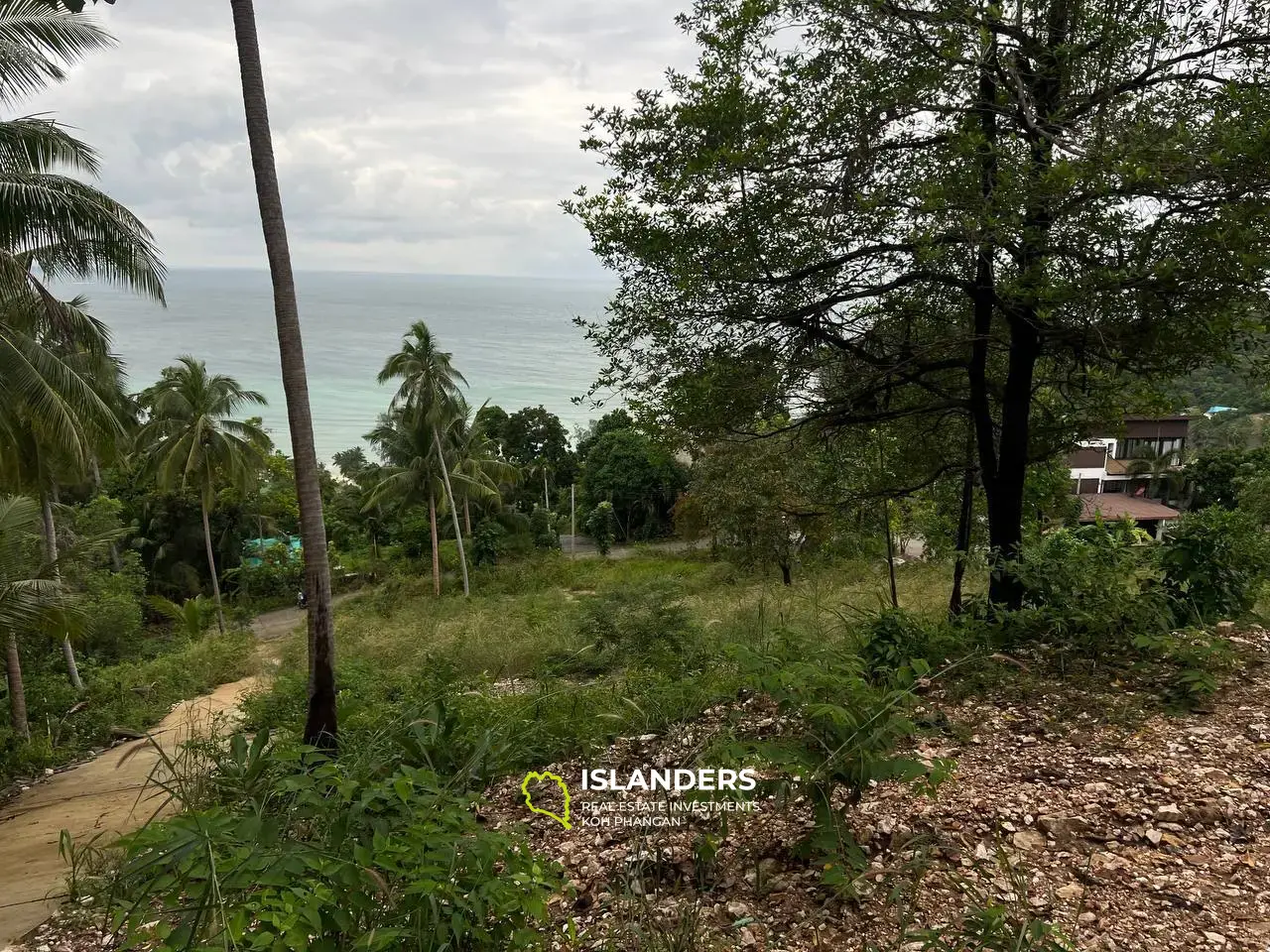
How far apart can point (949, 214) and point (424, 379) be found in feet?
65.0

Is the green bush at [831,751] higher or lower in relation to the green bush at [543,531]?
higher

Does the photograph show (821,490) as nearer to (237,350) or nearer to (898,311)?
(898,311)

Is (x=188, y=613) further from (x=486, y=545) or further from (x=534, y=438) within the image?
(x=534, y=438)

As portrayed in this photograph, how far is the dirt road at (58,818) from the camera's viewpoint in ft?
14.6

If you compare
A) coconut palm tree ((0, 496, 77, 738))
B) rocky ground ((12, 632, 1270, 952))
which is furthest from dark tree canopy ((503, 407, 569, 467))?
rocky ground ((12, 632, 1270, 952))

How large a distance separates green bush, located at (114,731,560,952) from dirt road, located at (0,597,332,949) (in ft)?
5.98

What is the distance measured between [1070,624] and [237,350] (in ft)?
518

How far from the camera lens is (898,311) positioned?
6.82m

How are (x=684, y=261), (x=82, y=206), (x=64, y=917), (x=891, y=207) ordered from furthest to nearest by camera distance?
1. (x=82, y=206)
2. (x=684, y=261)
3. (x=891, y=207)
4. (x=64, y=917)

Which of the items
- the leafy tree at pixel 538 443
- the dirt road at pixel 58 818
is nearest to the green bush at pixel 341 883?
the dirt road at pixel 58 818

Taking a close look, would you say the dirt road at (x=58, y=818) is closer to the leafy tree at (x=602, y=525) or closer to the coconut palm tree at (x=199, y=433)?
the coconut palm tree at (x=199, y=433)

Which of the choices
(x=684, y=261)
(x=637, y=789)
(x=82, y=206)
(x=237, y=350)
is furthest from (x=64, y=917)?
(x=237, y=350)
